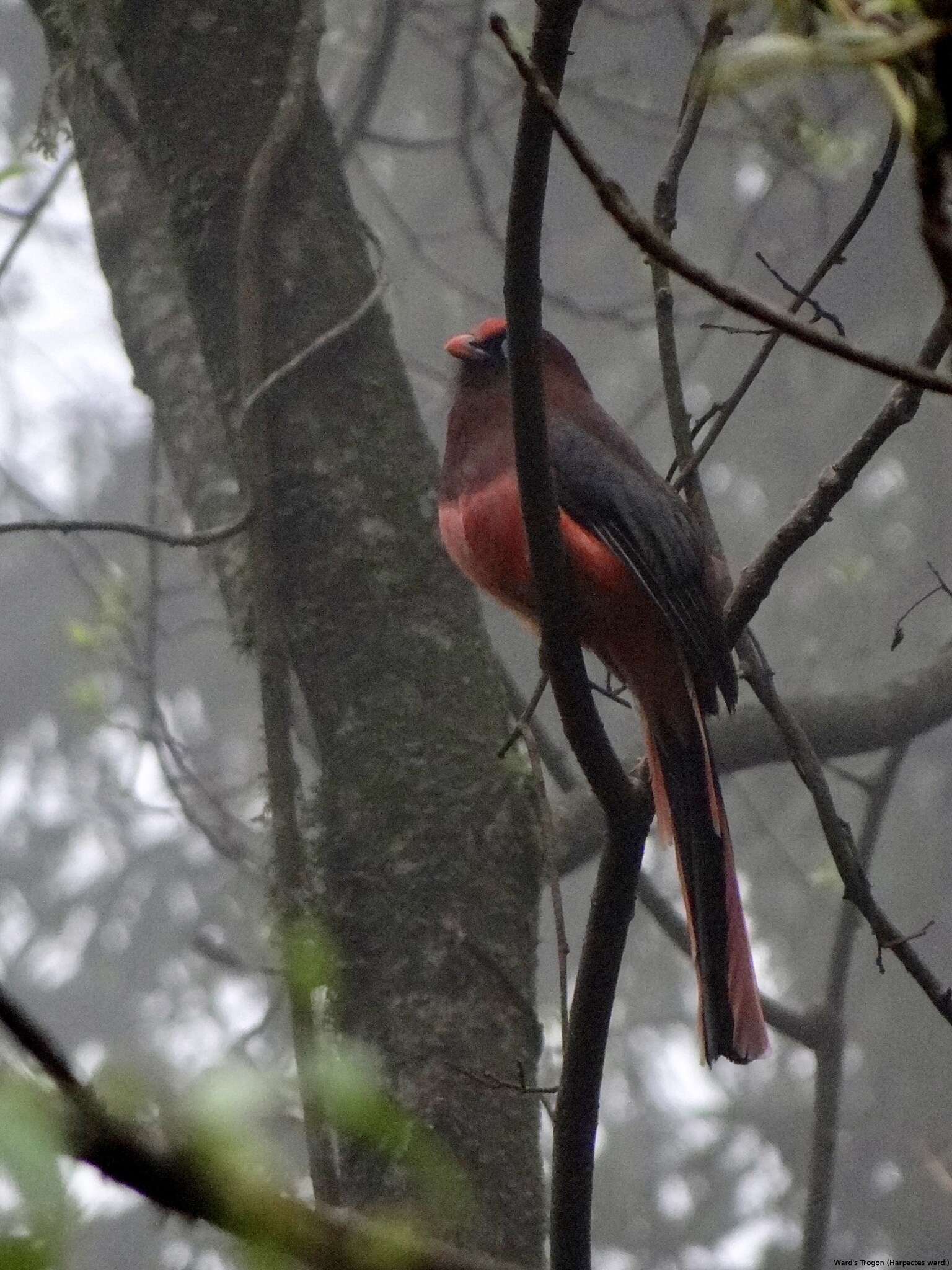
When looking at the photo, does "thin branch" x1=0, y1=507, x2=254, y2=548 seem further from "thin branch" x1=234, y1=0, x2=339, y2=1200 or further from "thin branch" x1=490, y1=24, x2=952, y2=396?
"thin branch" x1=490, y1=24, x2=952, y2=396

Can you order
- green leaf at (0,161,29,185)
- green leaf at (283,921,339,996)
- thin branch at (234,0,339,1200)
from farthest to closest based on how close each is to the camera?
1. thin branch at (234,0,339,1200)
2. green leaf at (0,161,29,185)
3. green leaf at (283,921,339,996)

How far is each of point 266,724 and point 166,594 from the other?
2.17 m

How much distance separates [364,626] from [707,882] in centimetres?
68

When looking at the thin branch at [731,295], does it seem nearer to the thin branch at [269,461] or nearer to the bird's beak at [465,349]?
the thin branch at [269,461]

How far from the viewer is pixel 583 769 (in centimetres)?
168

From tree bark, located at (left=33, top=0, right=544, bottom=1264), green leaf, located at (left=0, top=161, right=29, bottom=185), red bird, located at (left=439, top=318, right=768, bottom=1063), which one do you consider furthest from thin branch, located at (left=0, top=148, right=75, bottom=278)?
green leaf, located at (left=0, top=161, right=29, bottom=185)

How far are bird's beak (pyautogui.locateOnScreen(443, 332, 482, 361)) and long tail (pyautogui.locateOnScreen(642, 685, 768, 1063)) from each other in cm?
71

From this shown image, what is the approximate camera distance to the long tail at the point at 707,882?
1917 mm

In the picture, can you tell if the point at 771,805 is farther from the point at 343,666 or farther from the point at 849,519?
the point at 343,666

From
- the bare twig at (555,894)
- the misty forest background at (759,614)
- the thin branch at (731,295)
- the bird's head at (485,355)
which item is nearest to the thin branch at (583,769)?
the bare twig at (555,894)

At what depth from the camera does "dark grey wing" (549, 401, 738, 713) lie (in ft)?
6.96

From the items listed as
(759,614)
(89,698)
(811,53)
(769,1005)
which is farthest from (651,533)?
(759,614)

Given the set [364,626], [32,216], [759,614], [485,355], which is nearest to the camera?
[364,626]

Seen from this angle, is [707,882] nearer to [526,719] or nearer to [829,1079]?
[526,719]
